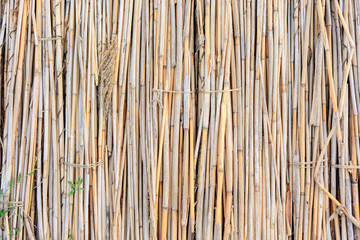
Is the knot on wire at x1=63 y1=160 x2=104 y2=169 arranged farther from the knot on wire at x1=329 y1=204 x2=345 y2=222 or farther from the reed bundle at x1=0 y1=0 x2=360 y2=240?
the knot on wire at x1=329 y1=204 x2=345 y2=222

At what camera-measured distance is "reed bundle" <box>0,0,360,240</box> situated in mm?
961

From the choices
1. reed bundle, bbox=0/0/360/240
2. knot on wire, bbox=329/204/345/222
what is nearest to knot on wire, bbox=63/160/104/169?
reed bundle, bbox=0/0/360/240

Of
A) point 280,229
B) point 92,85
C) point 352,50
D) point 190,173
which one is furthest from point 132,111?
point 352,50

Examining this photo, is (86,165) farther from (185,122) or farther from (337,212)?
(337,212)

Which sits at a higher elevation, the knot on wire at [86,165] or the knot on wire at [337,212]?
the knot on wire at [86,165]

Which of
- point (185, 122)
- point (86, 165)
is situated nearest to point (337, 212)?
point (185, 122)

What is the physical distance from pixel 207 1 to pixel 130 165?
0.58 m

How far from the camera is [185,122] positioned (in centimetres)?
96

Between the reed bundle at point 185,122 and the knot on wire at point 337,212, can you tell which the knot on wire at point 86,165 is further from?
the knot on wire at point 337,212

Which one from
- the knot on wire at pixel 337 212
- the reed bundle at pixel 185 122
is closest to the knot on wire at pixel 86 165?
the reed bundle at pixel 185 122

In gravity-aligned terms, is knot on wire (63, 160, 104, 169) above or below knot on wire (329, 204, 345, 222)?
above

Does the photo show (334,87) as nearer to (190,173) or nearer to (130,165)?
(190,173)

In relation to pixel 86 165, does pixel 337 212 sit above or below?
below

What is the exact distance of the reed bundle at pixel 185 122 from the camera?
96 cm
